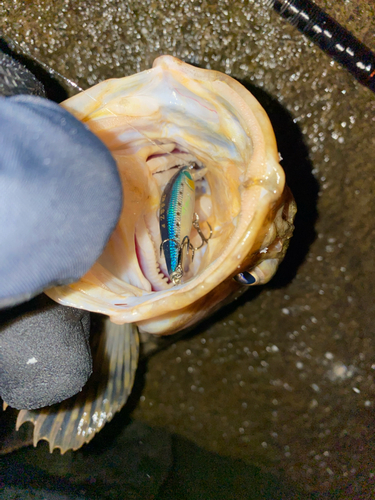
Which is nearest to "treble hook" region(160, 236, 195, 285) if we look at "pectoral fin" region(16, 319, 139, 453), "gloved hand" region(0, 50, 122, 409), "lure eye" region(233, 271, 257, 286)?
"lure eye" region(233, 271, 257, 286)

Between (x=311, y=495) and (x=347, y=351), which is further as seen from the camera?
(x=311, y=495)

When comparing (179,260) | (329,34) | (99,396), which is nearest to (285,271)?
(179,260)

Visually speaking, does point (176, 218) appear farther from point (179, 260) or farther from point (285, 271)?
point (285, 271)

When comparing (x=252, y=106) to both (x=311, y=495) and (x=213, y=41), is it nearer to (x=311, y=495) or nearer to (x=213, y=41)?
(x=213, y=41)

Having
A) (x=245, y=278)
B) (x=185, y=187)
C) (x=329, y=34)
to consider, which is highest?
(x=329, y=34)

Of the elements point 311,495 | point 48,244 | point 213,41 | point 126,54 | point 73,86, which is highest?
point 213,41

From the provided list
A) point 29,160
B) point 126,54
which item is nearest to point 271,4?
point 126,54

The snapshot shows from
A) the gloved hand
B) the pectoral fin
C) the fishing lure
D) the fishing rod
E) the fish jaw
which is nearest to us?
the gloved hand

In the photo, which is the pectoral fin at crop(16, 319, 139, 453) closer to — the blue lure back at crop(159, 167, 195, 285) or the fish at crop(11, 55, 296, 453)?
the fish at crop(11, 55, 296, 453)
